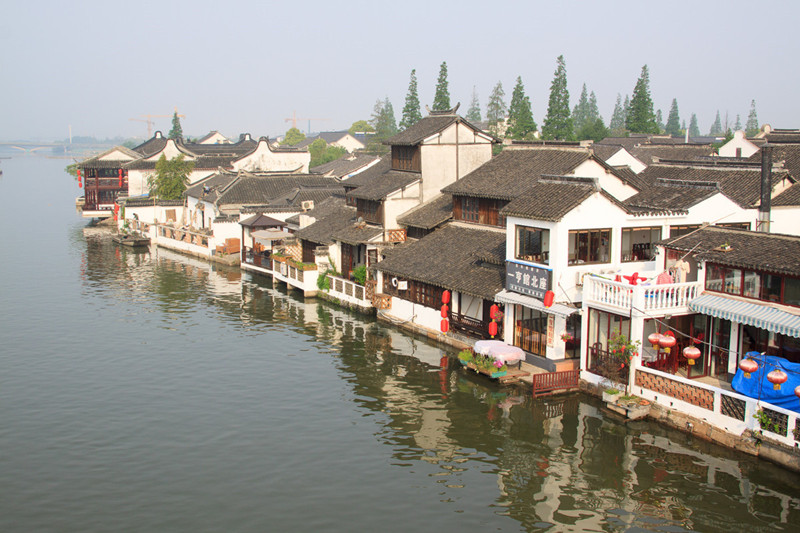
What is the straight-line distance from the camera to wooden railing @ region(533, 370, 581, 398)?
2670cm

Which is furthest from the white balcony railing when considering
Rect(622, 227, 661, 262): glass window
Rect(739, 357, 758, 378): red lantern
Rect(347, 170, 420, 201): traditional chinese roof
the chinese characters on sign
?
Rect(347, 170, 420, 201): traditional chinese roof

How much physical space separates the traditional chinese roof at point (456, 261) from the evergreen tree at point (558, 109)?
67.8 meters

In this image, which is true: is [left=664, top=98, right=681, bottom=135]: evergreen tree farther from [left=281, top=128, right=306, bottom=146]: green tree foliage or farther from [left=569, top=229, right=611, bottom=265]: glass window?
[left=569, top=229, right=611, bottom=265]: glass window

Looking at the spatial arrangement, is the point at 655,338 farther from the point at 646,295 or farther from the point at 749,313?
the point at 749,313

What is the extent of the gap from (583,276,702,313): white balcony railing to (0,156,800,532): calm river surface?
378cm

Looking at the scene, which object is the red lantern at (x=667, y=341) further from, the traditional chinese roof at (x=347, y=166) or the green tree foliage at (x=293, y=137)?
the green tree foliage at (x=293, y=137)

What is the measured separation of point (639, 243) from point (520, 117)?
77619 mm

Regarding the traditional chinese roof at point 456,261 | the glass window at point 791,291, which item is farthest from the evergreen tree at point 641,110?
the glass window at point 791,291

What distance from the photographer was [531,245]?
29422 mm

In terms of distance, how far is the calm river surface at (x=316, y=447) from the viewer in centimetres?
1909

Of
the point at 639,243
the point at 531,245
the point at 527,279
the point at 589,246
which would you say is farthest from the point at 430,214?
the point at 589,246

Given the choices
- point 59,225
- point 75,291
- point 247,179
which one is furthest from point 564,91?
point 75,291

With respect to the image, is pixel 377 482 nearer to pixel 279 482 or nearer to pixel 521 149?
pixel 279 482

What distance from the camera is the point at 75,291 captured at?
47.7m
